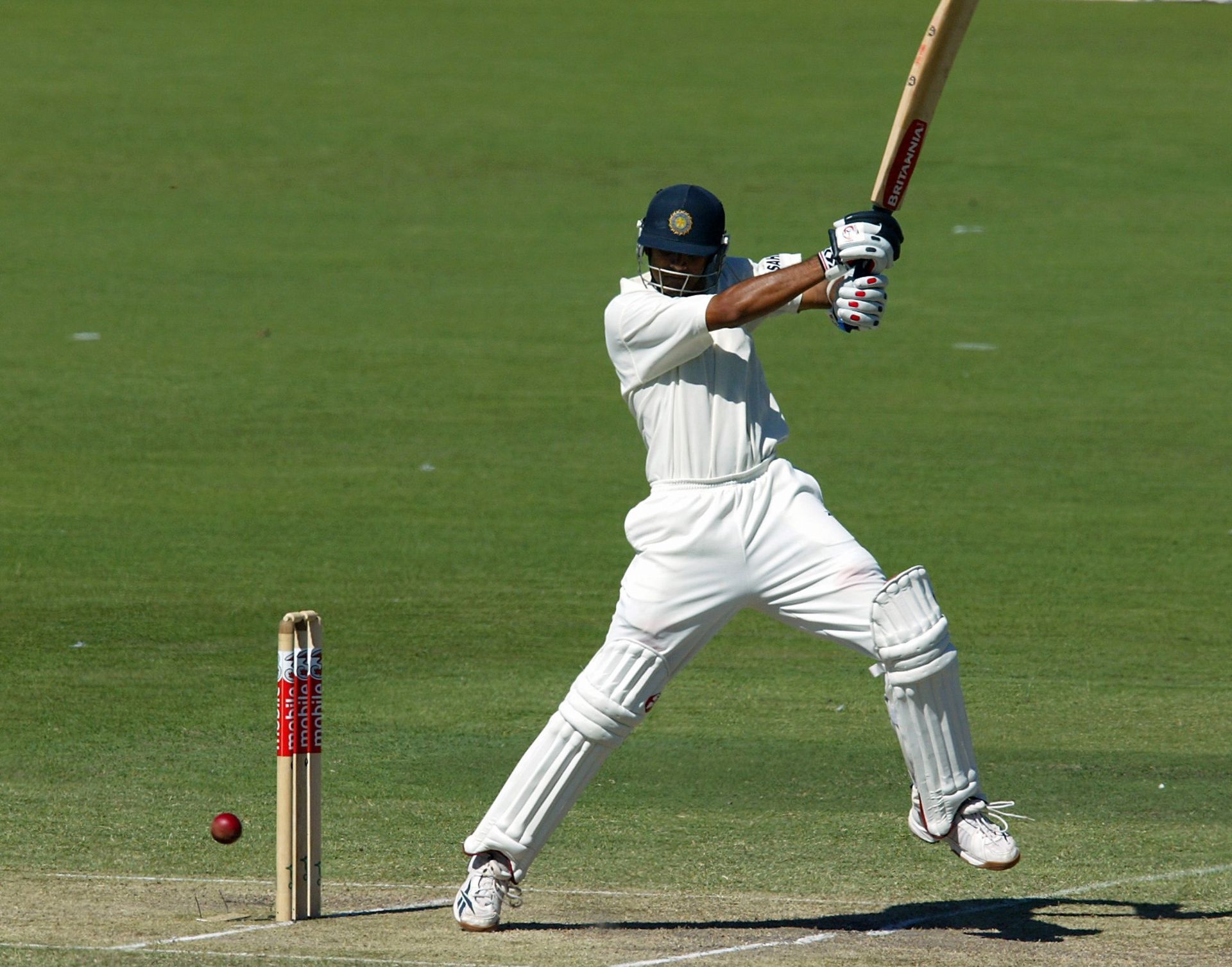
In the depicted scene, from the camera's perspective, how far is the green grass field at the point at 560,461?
6961mm

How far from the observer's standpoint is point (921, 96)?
640cm

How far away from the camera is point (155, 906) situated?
641cm

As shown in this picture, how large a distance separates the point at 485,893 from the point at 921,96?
8.97 ft

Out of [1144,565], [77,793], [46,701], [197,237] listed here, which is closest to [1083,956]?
[77,793]

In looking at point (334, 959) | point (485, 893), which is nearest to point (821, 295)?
point (485, 893)

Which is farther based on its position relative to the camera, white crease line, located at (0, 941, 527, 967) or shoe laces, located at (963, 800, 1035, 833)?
shoe laces, located at (963, 800, 1035, 833)

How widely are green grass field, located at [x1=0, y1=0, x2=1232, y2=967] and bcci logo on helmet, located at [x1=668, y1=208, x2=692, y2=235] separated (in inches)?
82.1

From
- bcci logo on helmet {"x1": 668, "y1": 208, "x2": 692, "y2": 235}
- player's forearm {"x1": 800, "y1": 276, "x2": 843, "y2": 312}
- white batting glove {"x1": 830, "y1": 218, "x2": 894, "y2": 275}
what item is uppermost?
bcci logo on helmet {"x1": 668, "y1": 208, "x2": 692, "y2": 235}

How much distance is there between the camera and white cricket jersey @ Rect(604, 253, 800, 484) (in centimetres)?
625

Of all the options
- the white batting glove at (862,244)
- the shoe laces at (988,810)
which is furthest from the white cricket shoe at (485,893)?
the white batting glove at (862,244)

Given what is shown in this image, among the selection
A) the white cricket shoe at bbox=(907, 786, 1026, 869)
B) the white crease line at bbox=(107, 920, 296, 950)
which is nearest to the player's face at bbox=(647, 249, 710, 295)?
the white cricket shoe at bbox=(907, 786, 1026, 869)

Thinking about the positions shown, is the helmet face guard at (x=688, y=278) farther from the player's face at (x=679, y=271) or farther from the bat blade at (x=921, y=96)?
the bat blade at (x=921, y=96)

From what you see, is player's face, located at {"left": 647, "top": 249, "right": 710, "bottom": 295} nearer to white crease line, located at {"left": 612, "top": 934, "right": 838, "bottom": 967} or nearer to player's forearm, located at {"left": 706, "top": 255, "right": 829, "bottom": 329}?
player's forearm, located at {"left": 706, "top": 255, "right": 829, "bottom": 329}

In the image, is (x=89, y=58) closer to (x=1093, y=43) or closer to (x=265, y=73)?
(x=265, y=73)
